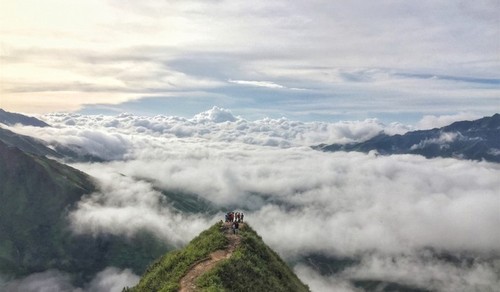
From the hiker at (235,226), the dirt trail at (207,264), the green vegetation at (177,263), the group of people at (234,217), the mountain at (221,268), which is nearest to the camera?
the mountain at (221,268)

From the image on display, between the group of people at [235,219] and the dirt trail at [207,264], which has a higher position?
the group of people at [235,219]

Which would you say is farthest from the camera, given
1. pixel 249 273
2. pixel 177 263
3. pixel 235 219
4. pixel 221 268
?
pixel 235 219

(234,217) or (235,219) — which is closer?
(235,219)

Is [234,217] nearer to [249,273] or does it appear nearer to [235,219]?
[235,219]

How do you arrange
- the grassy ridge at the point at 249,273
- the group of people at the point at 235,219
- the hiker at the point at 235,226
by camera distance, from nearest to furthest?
1. the grassy ridge at the point at 249,273
2. the hiker at the point at 235,226
3. the group of people at the point at 235,219

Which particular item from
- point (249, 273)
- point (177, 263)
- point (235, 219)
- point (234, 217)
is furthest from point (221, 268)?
point (234, 217)

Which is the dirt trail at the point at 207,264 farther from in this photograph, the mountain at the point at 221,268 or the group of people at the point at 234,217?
the group of people at the point at 234,217

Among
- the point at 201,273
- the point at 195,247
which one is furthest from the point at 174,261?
the point at 201,273

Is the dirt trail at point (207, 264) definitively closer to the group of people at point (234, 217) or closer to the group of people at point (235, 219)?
the group of people at point (235, 219)

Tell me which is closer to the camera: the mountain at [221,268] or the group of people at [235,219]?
the mountain at [221,268]

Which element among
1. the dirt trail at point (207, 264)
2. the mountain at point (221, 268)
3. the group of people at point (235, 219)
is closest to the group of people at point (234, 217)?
the group of people at point (235, 219)
